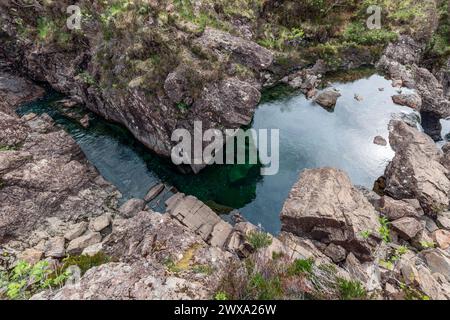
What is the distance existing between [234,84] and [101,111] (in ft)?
38.9

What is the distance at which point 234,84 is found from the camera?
57.5 ft

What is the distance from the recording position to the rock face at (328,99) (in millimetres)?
22453

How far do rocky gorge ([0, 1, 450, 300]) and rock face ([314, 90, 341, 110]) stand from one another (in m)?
0.14

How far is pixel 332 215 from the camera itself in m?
12.0

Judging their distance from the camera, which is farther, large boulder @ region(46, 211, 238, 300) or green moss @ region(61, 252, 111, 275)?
green moss @ region(61, 252, 111, 275)

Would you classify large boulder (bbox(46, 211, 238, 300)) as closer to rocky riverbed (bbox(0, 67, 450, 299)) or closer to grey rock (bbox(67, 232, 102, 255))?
rocky riverbed (bbox(0, 67, 450, 299))

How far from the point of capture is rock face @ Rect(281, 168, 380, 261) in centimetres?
1157

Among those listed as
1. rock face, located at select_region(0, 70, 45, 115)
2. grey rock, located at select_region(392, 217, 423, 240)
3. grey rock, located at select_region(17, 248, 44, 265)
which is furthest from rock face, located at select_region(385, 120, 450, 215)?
rock face, located at select_region(0, 70, 45, 115)

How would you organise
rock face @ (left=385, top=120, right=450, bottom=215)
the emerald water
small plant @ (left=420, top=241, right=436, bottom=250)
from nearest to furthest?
small plant @ (left=420, top=241, right=436, bottom=250)
rock face @ (left=385, top=120, right=450, bottom=215)
the emerald water

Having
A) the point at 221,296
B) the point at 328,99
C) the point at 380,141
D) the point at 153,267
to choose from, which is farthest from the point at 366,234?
the point at 328,99

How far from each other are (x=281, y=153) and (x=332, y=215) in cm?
784

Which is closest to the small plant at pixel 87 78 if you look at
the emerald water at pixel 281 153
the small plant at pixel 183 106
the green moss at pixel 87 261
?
the emerald water at pixel 281 153

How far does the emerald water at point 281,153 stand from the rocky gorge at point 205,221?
99 centimetres
